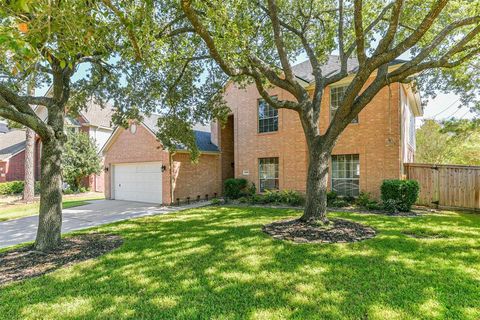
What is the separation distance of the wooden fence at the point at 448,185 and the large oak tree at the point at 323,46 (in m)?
3.64

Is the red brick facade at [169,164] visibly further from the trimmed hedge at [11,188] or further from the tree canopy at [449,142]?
the tree canopy at [449,142]

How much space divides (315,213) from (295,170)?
20.6 feet

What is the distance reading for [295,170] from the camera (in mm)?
13820

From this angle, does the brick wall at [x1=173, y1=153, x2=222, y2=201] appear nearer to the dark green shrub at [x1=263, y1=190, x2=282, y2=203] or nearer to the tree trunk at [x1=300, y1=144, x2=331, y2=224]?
the dark green shrub at [x1=263, y1=190, x2=282, y2=203]

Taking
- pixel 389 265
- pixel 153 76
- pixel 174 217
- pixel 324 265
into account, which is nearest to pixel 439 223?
pixel 389 265

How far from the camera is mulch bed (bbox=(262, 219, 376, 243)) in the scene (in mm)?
6531

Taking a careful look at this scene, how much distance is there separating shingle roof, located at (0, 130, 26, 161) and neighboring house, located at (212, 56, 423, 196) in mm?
21029

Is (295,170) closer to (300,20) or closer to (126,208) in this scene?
(300,20)

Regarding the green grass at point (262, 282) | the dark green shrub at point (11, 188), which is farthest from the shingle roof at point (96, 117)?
the green grass at point (262, 282)

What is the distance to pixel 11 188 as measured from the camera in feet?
70.4

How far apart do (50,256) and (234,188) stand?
9836mm

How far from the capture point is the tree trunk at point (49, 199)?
19.6ft

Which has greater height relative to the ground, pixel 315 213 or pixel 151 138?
→ pixel 151 138

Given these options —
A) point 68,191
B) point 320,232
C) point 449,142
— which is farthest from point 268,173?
point 68,191
